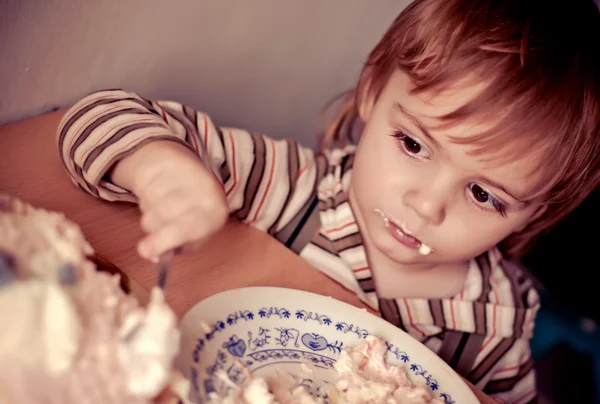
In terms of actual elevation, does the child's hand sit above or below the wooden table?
above

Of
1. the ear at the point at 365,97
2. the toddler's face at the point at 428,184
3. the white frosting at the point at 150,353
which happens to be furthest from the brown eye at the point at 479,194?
the white frosting at the point at 150,353

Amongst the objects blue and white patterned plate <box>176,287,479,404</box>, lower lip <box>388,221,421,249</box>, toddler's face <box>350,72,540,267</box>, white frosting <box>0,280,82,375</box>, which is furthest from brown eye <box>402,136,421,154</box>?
white frosting <box>0,280,82,375</box>

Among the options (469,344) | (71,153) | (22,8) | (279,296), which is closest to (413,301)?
(469,344)

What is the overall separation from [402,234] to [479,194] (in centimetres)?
11

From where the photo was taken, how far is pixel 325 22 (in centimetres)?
98

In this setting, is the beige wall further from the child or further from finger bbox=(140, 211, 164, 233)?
finger bbox=(140, 211, 164, 233)

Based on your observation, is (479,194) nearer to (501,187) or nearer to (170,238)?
(501,187)

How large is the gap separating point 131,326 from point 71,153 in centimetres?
28

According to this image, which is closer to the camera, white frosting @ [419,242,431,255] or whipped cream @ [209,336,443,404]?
whipped cream @ [209,336,443,404]

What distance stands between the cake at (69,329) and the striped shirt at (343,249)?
0.99 feet

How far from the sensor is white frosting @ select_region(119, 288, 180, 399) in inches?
13.9

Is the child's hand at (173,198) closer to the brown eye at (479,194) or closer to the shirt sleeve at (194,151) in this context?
the shirt sleeve at (194,151)

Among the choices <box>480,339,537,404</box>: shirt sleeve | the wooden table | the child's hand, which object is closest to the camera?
the child's hand

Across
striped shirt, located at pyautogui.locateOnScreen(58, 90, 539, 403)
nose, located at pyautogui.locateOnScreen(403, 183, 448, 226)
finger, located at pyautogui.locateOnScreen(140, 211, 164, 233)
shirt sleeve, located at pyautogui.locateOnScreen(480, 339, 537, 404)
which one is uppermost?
nose, located at pyautogui.locateOnScreen(403, 183, 448, 226)
